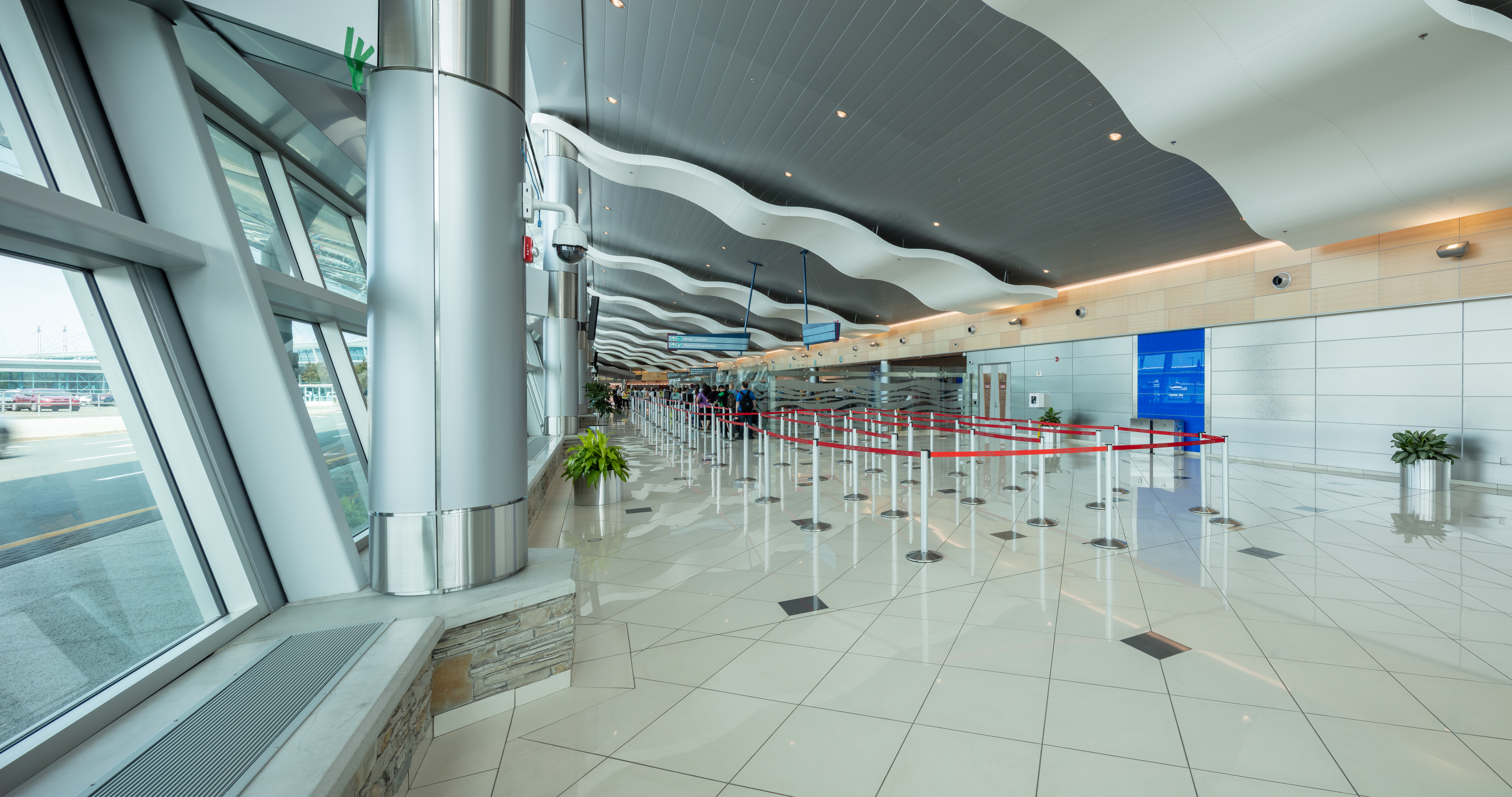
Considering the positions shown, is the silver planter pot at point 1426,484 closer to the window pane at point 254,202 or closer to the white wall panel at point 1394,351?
the white wall panel at point 1394,351

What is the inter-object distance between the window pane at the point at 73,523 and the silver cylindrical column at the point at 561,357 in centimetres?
1023

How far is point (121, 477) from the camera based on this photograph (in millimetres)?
2285

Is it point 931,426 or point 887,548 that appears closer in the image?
point 887,548

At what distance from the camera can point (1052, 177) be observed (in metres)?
9.28

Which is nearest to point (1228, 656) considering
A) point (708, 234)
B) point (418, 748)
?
point (418, 748)

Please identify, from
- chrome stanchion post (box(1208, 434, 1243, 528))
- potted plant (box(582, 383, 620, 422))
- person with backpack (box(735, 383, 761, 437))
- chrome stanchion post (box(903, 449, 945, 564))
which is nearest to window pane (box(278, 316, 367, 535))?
chrome stanchion post (box(903, 449, 945, 564))

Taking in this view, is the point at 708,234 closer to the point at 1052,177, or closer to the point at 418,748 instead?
the point at 1052,177

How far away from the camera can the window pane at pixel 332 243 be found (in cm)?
505

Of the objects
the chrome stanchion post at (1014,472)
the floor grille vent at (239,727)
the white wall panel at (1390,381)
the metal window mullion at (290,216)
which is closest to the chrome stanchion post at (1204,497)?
the chrome stanchion post at (1014,472)

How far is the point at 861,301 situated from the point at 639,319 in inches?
731

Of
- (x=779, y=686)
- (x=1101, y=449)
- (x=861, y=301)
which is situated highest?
(x=861, y=301)

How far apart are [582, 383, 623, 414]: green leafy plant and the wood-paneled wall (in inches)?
596

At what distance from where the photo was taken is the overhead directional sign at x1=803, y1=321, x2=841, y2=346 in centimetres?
1758

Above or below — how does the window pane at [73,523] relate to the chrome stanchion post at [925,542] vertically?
above
